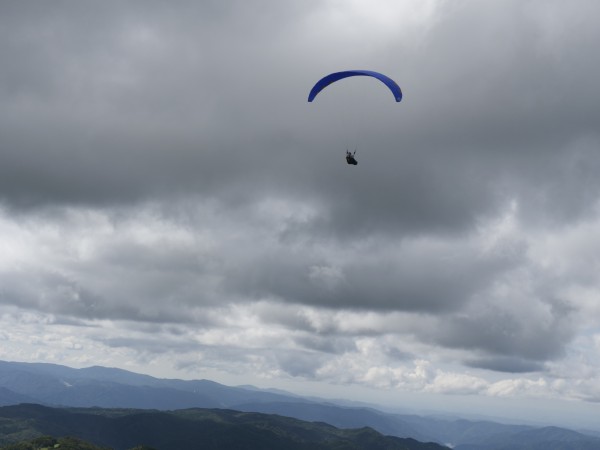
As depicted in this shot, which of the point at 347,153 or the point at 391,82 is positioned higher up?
the point at 391,82

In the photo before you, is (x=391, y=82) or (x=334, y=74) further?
(x=334, y=74)
